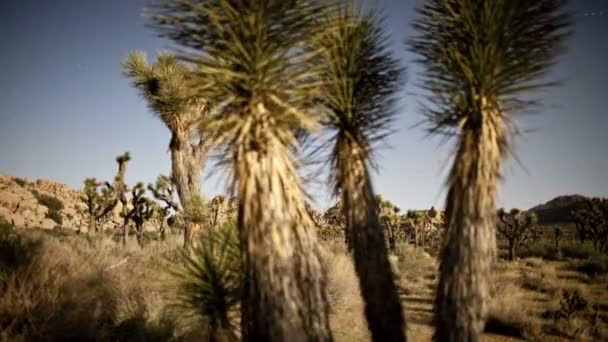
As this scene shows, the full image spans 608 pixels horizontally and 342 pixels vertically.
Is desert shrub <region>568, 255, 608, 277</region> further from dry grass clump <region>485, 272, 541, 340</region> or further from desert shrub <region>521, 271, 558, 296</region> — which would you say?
dry grass clump <region>485, 272, 541, 340</region>

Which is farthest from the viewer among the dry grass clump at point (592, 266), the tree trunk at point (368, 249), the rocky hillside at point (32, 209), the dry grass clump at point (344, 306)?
the rocky hillside at point (32, 209)

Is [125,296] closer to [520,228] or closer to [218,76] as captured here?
[218,76]

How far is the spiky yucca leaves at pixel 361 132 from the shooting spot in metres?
2.89

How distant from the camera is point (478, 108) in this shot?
8.61ft

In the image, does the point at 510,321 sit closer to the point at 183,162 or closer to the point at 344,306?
the point at 344,306

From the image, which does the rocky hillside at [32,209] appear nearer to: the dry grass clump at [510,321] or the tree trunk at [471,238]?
the dry grass clump at [510,321]

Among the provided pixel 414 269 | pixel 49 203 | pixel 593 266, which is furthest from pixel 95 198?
pixel 49 203

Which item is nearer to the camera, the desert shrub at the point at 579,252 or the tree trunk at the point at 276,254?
the tree trunk at the point at 276,254

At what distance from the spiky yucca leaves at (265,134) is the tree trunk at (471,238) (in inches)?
36.0

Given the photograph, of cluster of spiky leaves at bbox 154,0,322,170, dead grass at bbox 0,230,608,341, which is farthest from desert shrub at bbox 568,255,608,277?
cluster of spiky leaves at bbox 154,0,322,170

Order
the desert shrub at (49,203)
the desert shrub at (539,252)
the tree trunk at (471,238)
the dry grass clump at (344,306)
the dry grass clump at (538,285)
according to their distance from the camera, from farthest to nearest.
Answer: the desert shrub at (49,203)
the desert shrub at (539,252)
the dry grass clump at (538,285)
the dry grass clump at (344,306)
the tree trunk at (471,238)

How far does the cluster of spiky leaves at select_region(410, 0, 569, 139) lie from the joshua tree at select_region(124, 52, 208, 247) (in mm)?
5715

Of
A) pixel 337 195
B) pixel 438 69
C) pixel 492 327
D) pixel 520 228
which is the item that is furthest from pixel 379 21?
pixel 520 228

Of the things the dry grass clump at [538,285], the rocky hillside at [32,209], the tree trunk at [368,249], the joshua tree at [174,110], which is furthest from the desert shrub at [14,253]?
the rocky hillside at [32,209]
